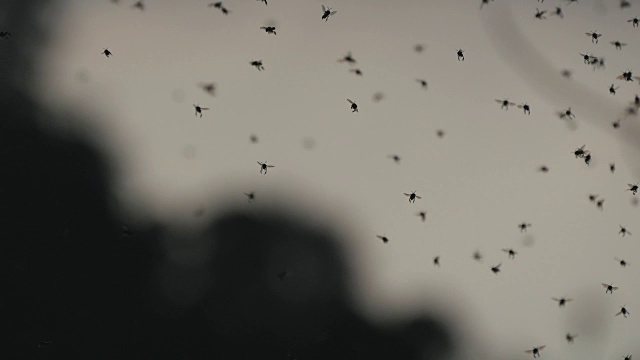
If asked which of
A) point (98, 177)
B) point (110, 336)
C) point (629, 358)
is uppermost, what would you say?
point (98, 177)

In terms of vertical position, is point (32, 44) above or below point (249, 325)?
above

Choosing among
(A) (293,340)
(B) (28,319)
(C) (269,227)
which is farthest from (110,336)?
(C) (269,227)

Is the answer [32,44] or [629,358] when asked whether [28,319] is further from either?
[629,358]

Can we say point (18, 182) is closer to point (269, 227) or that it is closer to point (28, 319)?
point (28, 319)

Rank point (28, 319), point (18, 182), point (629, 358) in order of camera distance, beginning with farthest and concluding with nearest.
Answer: point (18, 182) < point (28, 319) < point (629, 358)

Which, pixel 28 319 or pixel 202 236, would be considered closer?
pixel 28 319

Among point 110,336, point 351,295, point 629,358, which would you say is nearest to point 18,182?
point 110,336

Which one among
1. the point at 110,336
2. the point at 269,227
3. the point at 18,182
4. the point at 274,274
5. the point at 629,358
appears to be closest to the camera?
the point at 629,358
